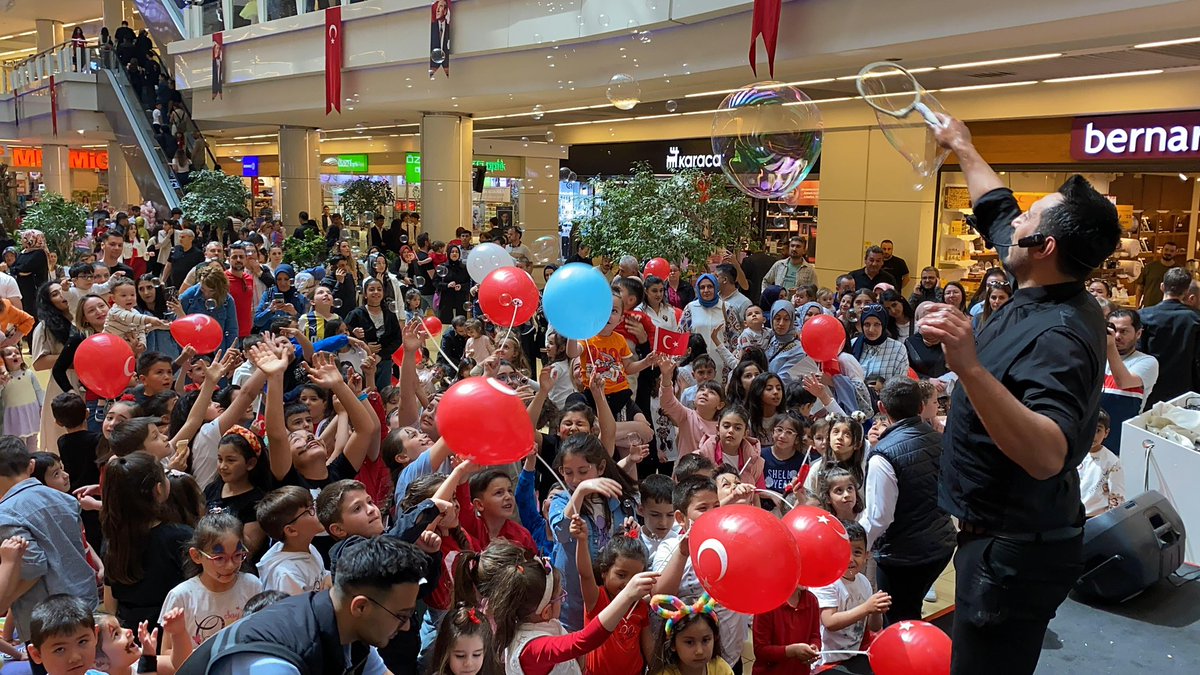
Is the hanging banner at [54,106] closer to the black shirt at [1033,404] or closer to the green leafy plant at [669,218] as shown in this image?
the green leafy plant at [669,218]

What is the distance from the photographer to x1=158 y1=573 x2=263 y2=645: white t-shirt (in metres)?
3.04

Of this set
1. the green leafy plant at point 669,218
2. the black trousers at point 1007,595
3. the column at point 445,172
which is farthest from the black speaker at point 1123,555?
the column at point 445,172

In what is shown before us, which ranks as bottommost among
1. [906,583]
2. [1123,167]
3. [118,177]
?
[906,583]

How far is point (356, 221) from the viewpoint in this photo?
1969cm

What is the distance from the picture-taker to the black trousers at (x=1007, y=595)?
6.84 feet

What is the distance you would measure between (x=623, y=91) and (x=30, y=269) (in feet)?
21.4

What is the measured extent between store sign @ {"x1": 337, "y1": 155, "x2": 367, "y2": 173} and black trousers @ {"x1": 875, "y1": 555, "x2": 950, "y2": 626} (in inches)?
990

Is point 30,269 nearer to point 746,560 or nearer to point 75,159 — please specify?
point 746,560

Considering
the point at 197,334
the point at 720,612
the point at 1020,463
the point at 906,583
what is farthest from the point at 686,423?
the point at 1020,463

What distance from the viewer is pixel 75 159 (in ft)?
105

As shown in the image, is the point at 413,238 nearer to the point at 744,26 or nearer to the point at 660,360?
the point at 744,26

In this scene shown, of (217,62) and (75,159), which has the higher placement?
(217,62)

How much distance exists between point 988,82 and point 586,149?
10.0 m

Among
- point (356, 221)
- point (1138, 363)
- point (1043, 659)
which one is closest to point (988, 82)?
point (1138, 363)
